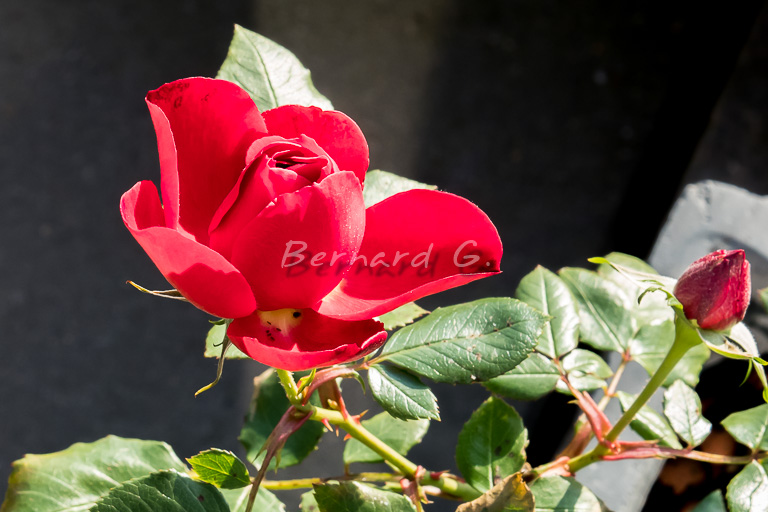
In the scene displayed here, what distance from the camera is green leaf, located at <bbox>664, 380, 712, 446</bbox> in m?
0.35

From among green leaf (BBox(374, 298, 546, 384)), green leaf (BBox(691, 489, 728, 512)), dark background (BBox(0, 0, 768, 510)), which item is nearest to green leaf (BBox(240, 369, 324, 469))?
green leaf (BBox(374, 298, 546, 384))

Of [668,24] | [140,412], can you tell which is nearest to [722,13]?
[668,24]

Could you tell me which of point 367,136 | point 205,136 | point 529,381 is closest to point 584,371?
point 529,381

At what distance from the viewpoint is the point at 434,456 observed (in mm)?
973

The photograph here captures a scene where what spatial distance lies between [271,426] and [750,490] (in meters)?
0.26

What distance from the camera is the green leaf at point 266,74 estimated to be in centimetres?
31

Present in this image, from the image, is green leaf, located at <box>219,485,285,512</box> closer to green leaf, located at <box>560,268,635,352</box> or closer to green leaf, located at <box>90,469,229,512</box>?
green leaf, located at <box>90,469,229,512</box>

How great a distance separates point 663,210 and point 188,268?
944 millimetres

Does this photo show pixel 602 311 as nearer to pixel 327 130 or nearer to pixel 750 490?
pixel 750 490

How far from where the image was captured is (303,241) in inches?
8.3

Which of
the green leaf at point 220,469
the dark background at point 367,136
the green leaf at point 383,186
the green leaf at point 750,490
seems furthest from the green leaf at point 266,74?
the dark background at point 367,136

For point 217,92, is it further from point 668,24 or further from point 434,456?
point 668,24

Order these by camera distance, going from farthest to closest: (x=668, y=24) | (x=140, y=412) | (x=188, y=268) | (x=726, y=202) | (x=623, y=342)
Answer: (x=668, y=24)
(x=140, y=412)
(x=726, y=202)
(x=623, y=342)
(x=188, y=268)

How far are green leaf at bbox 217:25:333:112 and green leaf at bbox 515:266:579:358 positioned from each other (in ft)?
0.53
